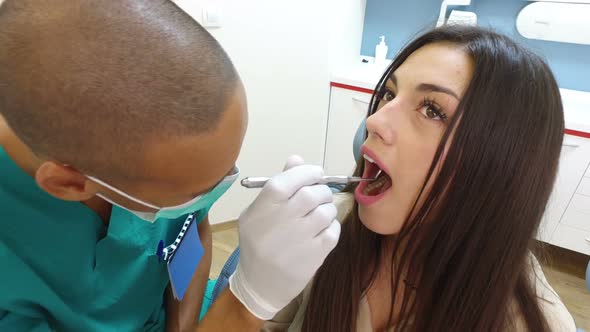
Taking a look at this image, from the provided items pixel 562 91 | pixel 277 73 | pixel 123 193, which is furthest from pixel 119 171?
pixel 562 91

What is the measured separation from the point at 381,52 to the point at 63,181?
2.52 m

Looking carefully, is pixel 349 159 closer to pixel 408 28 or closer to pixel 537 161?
pixel 408 28

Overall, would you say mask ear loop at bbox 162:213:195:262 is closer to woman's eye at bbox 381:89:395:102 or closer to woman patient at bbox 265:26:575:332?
woman patient at bbox 265:26:575:332

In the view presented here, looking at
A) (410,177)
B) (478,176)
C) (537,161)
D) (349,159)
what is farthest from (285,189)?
(349,159)

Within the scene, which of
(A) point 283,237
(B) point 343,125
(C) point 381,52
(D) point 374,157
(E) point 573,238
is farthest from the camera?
(C) point 381,52

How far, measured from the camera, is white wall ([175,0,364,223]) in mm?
2072

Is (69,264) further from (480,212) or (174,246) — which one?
(480,212)

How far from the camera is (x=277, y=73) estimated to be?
229 cm

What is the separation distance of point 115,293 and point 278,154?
1.78 metres

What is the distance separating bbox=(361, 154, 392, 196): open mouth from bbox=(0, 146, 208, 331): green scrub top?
511 mm

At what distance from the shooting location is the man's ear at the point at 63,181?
534mm

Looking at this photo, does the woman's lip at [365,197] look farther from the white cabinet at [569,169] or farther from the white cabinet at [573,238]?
the white cabinet at [573,238]

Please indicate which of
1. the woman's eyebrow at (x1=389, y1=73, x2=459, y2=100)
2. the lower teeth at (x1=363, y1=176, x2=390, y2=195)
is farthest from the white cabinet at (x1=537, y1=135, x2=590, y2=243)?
the woman's eyebrow at (x1=389, y1=73, x2=459, y2=100)

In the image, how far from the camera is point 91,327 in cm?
79
